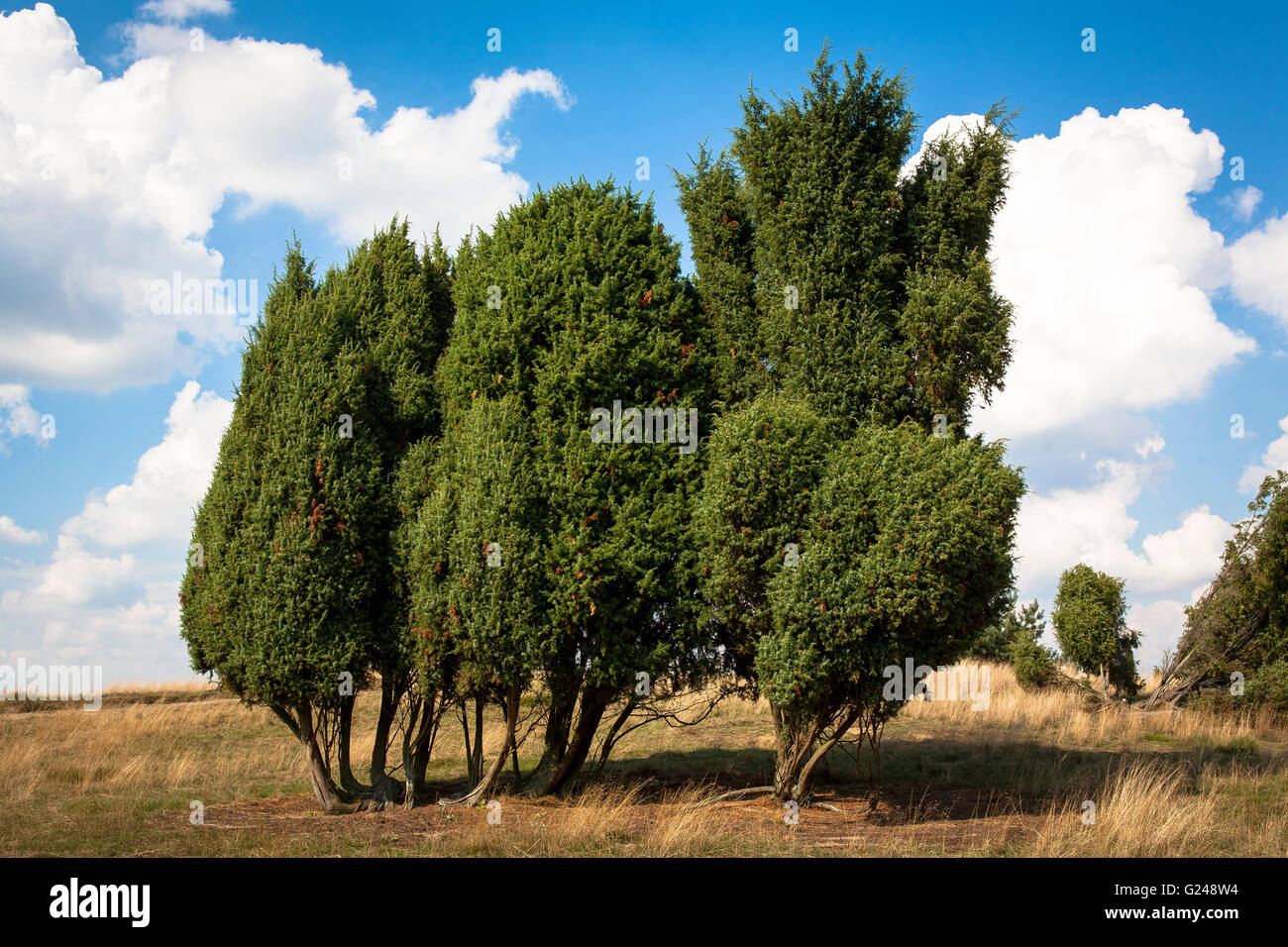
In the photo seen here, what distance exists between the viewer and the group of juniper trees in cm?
1266

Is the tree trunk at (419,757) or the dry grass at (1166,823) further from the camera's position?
Answer: the tree trunk at (419,757)

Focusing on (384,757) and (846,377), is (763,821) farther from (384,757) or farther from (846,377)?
(846,377)

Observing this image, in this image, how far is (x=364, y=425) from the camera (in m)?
14.7

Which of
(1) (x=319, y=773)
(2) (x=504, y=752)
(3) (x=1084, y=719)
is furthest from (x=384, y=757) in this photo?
(3) (x=1084, y=719)

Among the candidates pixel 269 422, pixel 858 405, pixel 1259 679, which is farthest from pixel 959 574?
pixel 1259 679

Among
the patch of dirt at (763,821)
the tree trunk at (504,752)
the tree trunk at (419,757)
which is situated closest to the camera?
the patch of dirt at (763,821)

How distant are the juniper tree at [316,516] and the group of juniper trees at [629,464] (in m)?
0.05

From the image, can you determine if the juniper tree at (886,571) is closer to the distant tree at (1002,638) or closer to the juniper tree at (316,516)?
the juniper tree at (316,516)

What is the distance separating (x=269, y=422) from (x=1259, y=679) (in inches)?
1004

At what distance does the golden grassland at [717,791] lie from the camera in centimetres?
1149

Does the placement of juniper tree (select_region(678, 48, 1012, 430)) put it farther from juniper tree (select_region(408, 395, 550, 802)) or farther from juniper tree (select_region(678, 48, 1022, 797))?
juniper tree (select_region(408, 395, 550, 802))

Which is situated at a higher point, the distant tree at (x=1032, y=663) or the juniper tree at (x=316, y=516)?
the juniper tree at (x=316, y=516)

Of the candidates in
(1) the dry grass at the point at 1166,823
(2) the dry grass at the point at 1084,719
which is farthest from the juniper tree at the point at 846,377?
(2) the dry grass at the point at 1084,719
